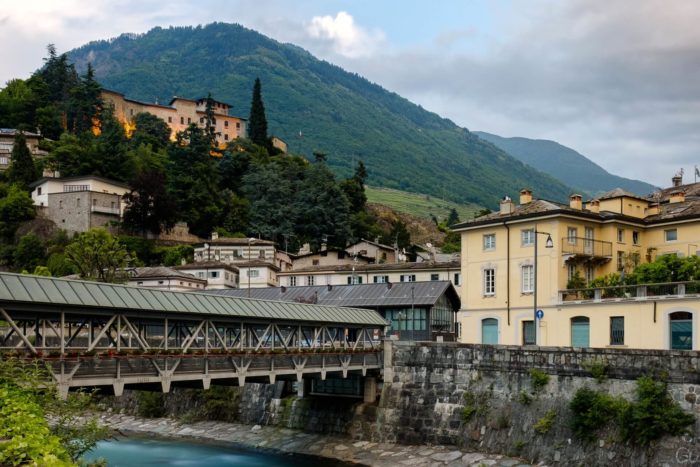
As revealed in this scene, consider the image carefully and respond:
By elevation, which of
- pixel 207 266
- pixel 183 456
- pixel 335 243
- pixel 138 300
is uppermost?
pixel 335 243

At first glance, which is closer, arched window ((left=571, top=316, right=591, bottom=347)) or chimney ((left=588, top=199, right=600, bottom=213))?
arched window ((left=571, top=316, right=591, bottom=347))

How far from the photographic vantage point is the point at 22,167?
378ft

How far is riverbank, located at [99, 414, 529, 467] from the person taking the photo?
145 ft

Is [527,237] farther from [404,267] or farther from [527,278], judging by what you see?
[404,267]

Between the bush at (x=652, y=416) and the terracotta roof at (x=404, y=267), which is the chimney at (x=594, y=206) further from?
the terracotta roof at (x=404, y=267)

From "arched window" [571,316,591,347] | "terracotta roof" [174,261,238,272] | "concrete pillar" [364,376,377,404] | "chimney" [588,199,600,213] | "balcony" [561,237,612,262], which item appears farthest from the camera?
"terracotta roof" [174,261,238,272]

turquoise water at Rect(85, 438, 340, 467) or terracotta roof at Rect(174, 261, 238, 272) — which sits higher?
terracotta roof at Rect(174, 261, 238, 272)

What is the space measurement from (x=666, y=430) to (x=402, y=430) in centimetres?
1550

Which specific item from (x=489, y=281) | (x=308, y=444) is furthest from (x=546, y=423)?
(x=489, y=281)

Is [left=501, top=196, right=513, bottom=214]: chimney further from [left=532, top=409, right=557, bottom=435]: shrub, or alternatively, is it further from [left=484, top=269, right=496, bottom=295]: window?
[left=532, top=409, right=557, bottom=435]: shrub

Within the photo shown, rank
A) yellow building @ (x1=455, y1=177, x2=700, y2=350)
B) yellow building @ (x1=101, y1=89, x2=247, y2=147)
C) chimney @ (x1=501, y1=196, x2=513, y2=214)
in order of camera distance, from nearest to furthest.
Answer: yellow building @ (x1=455, y1=177, x2=700, y2=350) < chimney @ (x1=501, y1=196, x2=513, y2=214) < yellow building @ (x1=101, y1=89, x2=247, y2=147)

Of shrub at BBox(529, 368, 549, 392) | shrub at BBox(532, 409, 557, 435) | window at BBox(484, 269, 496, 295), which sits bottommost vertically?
shrub at BBox(532, 409, 557, 435)

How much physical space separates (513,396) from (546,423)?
2.88m

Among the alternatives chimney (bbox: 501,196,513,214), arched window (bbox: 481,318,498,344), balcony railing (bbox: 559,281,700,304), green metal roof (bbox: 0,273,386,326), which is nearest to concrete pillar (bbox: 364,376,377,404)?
green metal roof (bbox: 0,273,386,326)
